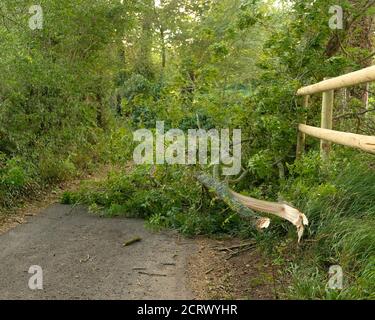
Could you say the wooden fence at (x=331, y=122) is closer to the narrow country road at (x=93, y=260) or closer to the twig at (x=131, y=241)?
the narrow country road at (x=93, y=260)

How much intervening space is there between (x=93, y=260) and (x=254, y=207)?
1774mm

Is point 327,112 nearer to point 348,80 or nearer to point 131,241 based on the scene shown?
point 348,80

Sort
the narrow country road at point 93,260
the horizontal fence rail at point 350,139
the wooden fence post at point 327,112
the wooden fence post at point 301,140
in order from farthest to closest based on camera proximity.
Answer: the wooden fence post at point 301,140 < the wooden fence post at point 327,112 < the narrow country road at point 93,260 < the horizontal fence rail at point 350,139

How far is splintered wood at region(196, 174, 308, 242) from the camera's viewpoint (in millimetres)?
3776

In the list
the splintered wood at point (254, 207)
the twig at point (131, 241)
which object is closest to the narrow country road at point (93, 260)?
the twig at point (131, 241)

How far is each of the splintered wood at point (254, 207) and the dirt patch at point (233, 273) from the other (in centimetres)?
37

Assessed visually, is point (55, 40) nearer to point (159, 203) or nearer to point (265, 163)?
point (159, 203)

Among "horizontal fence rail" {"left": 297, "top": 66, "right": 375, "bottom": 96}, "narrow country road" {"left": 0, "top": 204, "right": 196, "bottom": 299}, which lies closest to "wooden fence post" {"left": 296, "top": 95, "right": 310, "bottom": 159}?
"horizontal fence rail" {"left": 297, "top": 66, "right": 375, "bottom": 96}

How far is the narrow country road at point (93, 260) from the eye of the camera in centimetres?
384

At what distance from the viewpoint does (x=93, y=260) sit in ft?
15.3

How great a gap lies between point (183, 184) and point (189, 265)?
1.95 metres

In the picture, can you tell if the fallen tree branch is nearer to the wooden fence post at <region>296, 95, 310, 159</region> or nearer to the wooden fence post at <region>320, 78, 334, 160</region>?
the wooden fence post at <region>320, 78, 334, 160</region>
